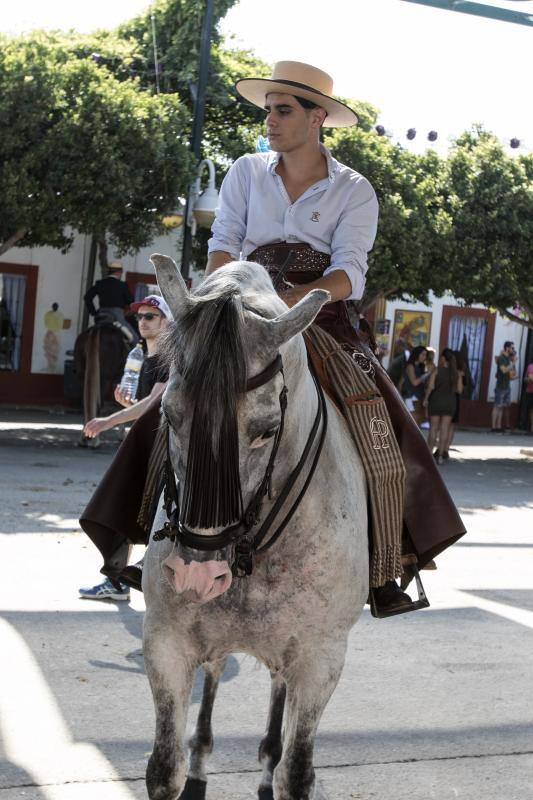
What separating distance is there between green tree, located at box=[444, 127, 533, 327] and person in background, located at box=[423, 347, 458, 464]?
1.88 m

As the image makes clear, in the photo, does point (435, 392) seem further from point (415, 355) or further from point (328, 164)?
point (328, 164)

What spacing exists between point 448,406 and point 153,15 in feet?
33.9

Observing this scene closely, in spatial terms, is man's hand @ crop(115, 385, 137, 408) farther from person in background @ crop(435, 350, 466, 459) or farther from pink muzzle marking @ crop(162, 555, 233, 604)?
person in background @ crop(435, 350, 466, 459)

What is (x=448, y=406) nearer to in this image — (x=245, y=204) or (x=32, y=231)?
(x=32, y=231)

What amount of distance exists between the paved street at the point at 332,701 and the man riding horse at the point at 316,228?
891mm

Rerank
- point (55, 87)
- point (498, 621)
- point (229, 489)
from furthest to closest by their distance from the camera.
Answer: point (55, 87)
point (498, 621)
point (229, 489)

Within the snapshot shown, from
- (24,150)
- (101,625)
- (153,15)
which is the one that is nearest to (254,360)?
(101,625)

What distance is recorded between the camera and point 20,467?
14.1m

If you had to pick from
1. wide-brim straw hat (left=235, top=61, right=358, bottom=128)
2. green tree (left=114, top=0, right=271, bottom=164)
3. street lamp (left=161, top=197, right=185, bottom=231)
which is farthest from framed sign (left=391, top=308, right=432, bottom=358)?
wide-brim straw hat (left=235, top=61, right=358, bottom=128)

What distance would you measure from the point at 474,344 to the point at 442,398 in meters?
13.2

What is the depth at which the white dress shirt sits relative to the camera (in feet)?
14.0

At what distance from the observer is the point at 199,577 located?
286 centimetres

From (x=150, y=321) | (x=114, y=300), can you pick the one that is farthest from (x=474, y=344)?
(x=150, y=321)

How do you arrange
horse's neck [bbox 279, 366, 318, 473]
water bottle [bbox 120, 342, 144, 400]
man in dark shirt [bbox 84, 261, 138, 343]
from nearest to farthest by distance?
horse's neck [bbox 279, 366, 318, 473]
water bottle [bbox 120, 342, 144, 400]
man in dark shirt [bbox 84, 261, 138, 343]
